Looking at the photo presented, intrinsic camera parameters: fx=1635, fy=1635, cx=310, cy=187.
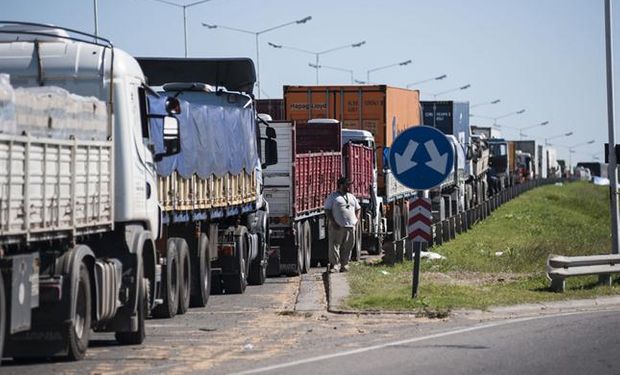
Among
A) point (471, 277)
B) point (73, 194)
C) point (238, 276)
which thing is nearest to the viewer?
point (73, 194)

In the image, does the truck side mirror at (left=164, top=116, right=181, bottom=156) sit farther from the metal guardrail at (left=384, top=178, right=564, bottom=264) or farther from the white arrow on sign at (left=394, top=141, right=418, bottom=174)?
the metal guardrail at (left=384, top=178, right=564, bottom=264)

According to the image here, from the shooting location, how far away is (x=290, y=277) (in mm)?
30516

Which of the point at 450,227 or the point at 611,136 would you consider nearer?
the point at 611,136

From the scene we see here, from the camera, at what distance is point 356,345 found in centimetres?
1650

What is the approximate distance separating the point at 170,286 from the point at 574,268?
6.36 m

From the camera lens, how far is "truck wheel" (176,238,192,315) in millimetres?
21109

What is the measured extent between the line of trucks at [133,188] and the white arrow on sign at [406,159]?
288 cm

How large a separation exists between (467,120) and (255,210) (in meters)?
41.2

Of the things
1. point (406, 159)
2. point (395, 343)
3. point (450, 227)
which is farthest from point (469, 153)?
point (395, 343)

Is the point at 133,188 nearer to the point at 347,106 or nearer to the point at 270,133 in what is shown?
the point at 270,133

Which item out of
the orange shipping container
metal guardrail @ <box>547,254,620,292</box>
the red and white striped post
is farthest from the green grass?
the orange shipping container

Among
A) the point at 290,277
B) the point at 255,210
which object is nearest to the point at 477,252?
the point at 290,277

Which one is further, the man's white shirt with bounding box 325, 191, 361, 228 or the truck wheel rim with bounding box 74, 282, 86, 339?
the man's white shirt with bounding box 325, 191, 361, 228

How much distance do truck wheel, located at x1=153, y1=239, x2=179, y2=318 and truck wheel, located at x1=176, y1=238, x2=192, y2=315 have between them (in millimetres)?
144
